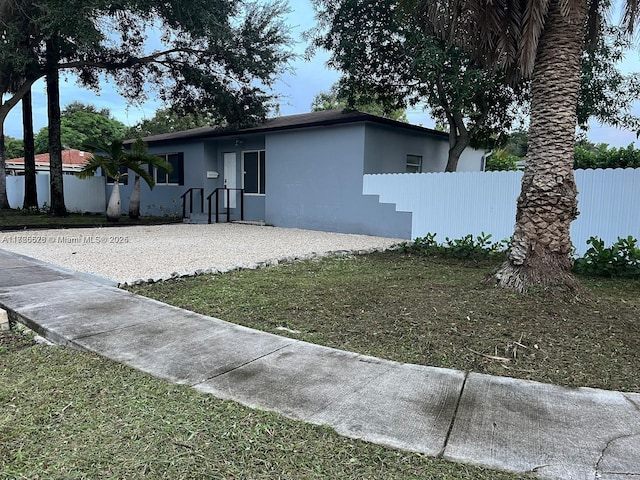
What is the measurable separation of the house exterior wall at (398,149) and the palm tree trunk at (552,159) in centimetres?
712

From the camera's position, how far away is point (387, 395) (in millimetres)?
2756

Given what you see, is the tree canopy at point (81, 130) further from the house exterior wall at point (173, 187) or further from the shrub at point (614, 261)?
the shrub at point (614, 261)

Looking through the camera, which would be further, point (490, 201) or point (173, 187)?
point (173, 187)

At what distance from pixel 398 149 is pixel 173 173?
9.36m

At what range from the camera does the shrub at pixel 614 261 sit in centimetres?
652

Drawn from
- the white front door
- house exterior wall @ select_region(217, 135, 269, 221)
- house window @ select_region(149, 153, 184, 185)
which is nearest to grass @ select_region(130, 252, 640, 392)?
house exterior wall @ select_region(217, 135, 269, 221)

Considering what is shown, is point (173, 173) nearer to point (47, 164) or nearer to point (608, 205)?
point (608, 205)

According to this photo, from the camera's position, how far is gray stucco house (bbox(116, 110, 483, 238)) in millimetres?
11852

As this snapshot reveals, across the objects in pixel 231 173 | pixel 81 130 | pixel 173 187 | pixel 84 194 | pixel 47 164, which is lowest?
pixel 84 194

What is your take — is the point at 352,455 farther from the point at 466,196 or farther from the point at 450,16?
the point at 466,196

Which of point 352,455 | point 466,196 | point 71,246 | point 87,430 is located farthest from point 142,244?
point 352,455

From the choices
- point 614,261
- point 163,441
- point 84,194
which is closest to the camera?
point 163,441

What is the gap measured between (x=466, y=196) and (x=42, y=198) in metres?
20.5

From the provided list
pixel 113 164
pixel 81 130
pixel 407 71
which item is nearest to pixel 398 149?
pixel 407 71
